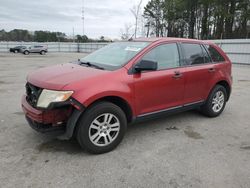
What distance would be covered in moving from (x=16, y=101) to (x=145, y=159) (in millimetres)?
4307

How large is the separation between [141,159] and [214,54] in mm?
2999

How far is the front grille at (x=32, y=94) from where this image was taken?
3084mm

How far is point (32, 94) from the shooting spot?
10.8 feet

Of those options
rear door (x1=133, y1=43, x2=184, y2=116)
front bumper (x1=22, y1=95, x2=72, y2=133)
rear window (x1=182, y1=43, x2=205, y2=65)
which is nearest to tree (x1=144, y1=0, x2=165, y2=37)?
rear window (x1=182, y1=43, x2=205, y2=65)

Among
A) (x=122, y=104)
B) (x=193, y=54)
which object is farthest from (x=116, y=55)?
(x=193, y=54)

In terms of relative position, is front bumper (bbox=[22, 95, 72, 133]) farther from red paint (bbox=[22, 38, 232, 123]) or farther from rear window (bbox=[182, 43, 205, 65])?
rear window (bbox=[182, 43, 205, 65])

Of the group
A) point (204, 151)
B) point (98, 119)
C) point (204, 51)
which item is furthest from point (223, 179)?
point (204, 51)

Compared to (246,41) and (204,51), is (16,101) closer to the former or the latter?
(204,51)

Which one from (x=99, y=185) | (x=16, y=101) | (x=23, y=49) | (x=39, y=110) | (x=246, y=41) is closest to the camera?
(x=99, y=185)

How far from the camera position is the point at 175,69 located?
13.0 feet

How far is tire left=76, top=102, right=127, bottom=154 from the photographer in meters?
3.00

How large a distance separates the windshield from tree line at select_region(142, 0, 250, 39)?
3359 centimetres

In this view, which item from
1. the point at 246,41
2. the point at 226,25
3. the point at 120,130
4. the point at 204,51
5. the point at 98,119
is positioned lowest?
the point at 120,130

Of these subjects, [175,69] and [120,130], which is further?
[175,69]
